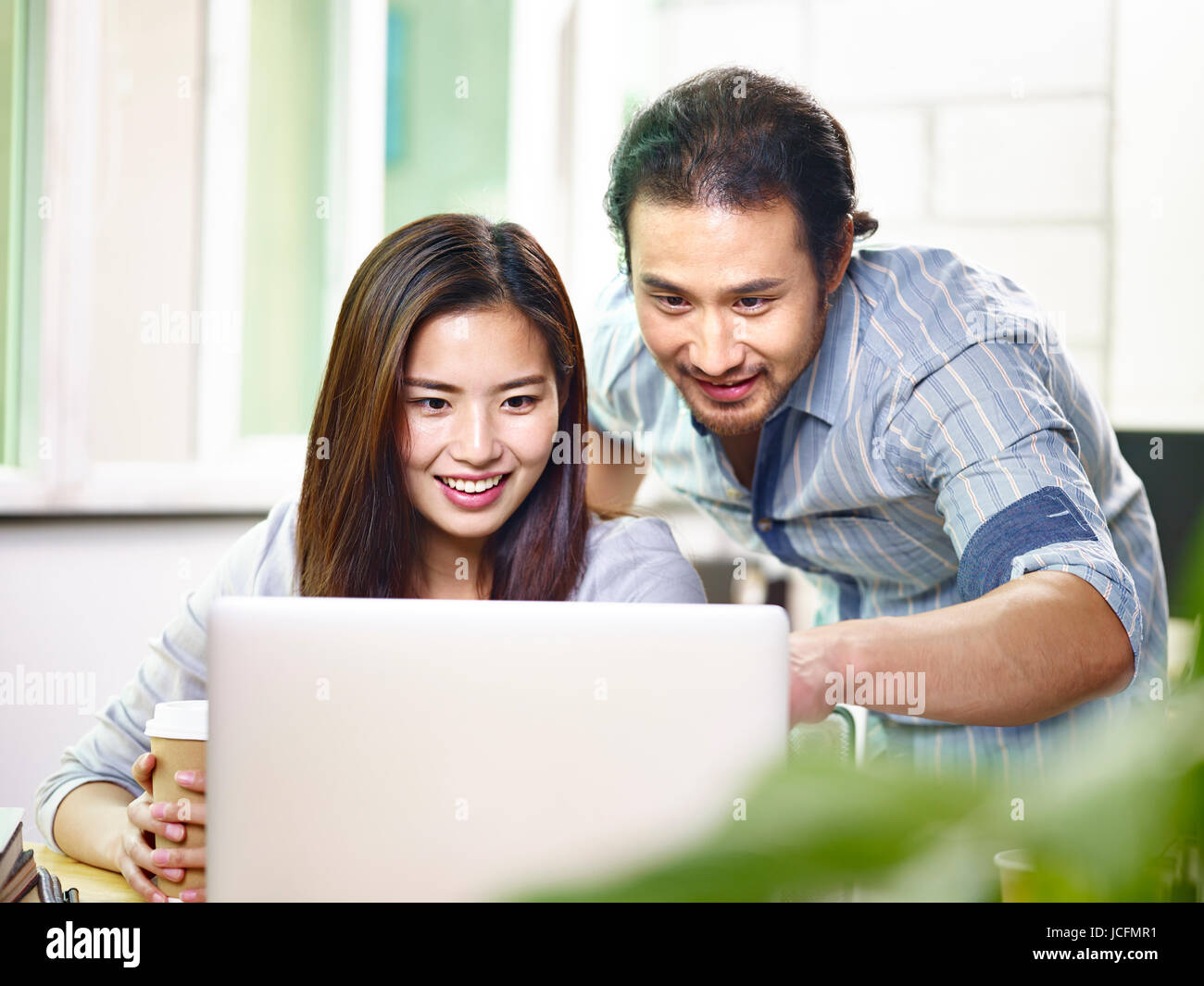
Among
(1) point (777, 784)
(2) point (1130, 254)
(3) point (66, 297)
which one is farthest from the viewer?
(2) point (1130, 254)

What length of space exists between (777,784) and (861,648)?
2.04 ft

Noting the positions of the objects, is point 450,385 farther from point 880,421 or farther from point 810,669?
point 810,669

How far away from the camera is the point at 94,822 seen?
0.87 meters

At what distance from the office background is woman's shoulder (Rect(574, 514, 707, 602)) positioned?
34 centimetres

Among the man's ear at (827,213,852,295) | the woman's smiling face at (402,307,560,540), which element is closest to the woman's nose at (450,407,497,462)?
the woman's smiling face at (402,307,560,540)

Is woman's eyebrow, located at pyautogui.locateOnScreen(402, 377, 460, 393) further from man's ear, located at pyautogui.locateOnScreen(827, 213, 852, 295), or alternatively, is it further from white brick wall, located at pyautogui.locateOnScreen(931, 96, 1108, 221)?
white brick wall, located at pyautogui.locateOnScreen(931, 96, 1108, 221)

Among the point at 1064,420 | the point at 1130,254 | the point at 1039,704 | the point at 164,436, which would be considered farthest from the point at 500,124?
the point at 1039,704

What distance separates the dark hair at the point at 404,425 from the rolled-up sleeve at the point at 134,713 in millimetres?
125

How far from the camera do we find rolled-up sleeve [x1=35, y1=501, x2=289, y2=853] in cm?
96

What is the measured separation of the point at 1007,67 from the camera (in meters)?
1.92

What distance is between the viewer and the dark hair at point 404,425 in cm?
108

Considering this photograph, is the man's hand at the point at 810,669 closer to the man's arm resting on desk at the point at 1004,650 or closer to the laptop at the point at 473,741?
the man's arm resting on desk at the point at 1004,650

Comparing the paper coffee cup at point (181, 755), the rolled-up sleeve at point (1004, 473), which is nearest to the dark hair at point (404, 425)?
the rolled-up sleeve at point (1004, 473)
